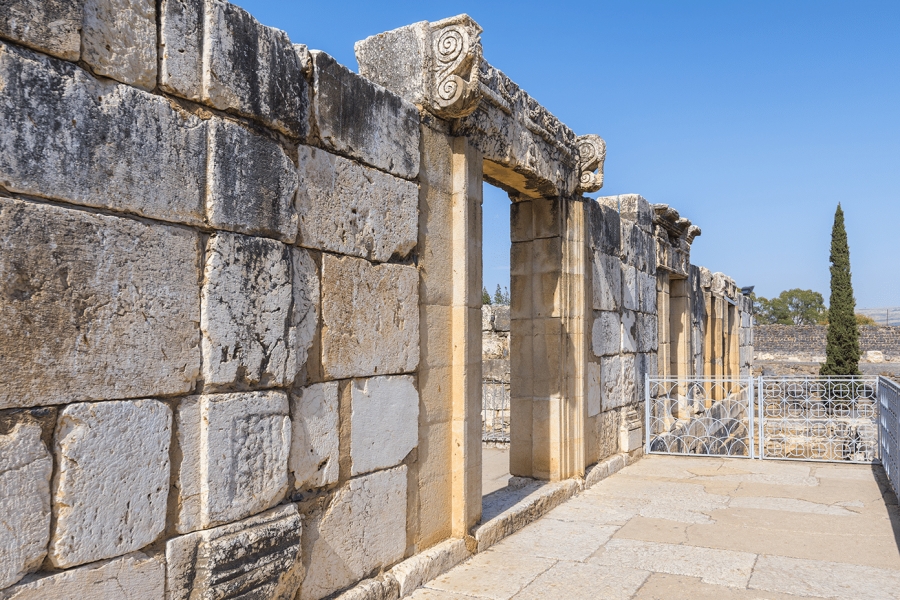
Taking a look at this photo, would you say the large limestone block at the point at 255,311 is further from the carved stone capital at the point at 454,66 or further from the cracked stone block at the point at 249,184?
the carved stone capital at the point at 454,66

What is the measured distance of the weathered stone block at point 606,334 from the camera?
722 centimetres

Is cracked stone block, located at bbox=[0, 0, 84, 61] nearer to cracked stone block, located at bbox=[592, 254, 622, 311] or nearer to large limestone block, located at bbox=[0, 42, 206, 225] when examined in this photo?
large limestone block, located at bbox=[0, 42, 206, 225]

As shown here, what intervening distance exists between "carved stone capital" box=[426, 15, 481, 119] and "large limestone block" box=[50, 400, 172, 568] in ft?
8.54

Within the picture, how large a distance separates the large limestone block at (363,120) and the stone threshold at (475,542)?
2.24 meters

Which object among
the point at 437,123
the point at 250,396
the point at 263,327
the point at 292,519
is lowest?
the point at 292,519

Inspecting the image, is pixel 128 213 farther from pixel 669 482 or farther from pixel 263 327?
pixel 669 482

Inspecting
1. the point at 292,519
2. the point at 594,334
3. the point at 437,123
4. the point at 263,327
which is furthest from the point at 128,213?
the point at 594,334

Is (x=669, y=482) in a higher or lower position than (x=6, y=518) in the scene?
lower

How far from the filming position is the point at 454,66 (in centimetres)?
423

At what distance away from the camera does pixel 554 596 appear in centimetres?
375

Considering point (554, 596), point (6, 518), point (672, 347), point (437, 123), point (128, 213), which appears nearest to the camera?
point (6, 518)

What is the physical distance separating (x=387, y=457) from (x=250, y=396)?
111 centimetres

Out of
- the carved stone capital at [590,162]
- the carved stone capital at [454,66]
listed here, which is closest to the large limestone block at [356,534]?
the carved stone capital at [454,66]

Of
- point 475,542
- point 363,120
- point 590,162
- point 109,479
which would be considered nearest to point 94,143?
point 109,479
